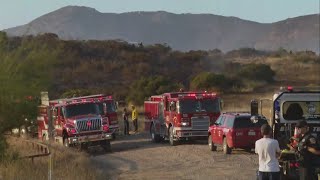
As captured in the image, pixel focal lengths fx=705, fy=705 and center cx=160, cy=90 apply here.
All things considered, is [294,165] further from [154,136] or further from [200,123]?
[154,136]

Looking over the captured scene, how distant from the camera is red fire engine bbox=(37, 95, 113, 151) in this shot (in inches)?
1342

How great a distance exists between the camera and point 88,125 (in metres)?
34.2

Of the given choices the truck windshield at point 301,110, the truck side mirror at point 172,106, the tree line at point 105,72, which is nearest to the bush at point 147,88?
the tree line at point 105,72

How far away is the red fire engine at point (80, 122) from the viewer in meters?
34.1

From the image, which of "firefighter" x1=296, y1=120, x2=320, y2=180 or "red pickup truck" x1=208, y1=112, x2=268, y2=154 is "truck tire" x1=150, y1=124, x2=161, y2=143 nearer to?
"red pickup truck" x1=208, y1=112, x2=268, y2=154

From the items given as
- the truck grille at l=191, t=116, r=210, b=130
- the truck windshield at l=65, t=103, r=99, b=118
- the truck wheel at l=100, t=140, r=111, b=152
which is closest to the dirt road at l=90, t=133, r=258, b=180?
the truck wheel at l=100, t=140, r=111, b=152

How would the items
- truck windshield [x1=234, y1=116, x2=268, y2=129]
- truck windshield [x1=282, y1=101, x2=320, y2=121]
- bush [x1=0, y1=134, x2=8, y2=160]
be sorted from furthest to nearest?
truck windshield [x1=234, y1=116, x2=268, y2=129], bush [x1=0, y1=134, x2=8, y2=160], truck windshield [x1=282, y1=101, x2=320, y2=121]

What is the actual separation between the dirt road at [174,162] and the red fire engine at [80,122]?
805mm

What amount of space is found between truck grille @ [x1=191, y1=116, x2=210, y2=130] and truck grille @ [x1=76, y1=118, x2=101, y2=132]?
4.68 m

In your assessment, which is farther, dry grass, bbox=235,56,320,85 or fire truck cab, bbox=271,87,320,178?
dry grass, bbox=235,56,320,85

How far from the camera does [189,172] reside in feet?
75.0

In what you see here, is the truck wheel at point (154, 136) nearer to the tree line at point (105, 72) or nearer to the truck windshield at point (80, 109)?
the truck windshield at point (80, 109)

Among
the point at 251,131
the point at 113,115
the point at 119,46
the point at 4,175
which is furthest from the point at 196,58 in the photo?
the point at 4,175

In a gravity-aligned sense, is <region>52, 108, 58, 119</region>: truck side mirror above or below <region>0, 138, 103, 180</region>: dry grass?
above
